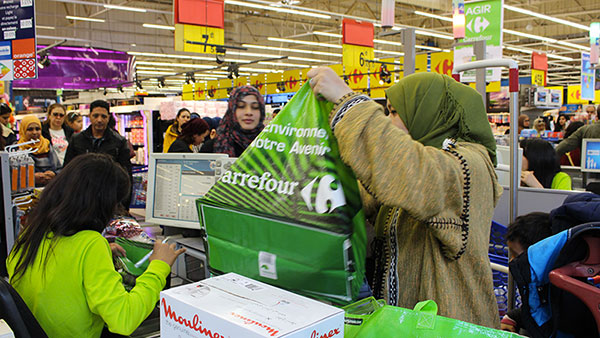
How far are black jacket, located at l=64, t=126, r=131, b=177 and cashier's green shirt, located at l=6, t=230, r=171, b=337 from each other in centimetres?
331

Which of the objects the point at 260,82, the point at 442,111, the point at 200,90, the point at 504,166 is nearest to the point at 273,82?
the point at 260,82

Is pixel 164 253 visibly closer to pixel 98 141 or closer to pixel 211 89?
pixel 98 141

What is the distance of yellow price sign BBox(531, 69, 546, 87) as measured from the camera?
1584 centimetres

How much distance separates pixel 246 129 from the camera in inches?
113

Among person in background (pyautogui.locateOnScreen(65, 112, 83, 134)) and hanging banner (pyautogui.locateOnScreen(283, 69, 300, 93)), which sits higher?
hanging banner (pyautogui.locateOnScreen(283, 69, 300, 93))

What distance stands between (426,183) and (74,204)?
1.13 metres

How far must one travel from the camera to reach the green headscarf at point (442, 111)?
121cm

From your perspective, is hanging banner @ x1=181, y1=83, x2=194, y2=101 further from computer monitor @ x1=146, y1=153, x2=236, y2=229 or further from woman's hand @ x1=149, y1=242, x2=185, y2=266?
woman's hand @ x1=149, y1=242, x2=185, y2=266

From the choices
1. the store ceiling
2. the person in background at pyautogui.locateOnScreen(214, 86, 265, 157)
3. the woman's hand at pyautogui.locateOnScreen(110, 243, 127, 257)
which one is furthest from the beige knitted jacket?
the store ceiling

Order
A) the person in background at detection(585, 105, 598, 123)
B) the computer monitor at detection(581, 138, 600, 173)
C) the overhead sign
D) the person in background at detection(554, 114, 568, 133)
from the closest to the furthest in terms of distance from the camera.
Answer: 1. the overhead sign
2. the computer monitor at detection(581, 138, 600, 173)
3. the person in background at detection(585, 105, 598, 123)
4. the person in background at detection(554, 114, 568, 133)

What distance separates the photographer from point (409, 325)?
0.84 meters

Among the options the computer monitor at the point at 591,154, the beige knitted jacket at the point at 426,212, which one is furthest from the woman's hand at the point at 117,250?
the computer monitor at the point at 591,154

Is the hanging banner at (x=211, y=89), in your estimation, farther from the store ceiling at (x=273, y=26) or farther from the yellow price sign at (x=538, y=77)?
the yellow price sign at (x=538, y=77)

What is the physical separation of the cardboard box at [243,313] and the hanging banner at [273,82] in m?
16.3
